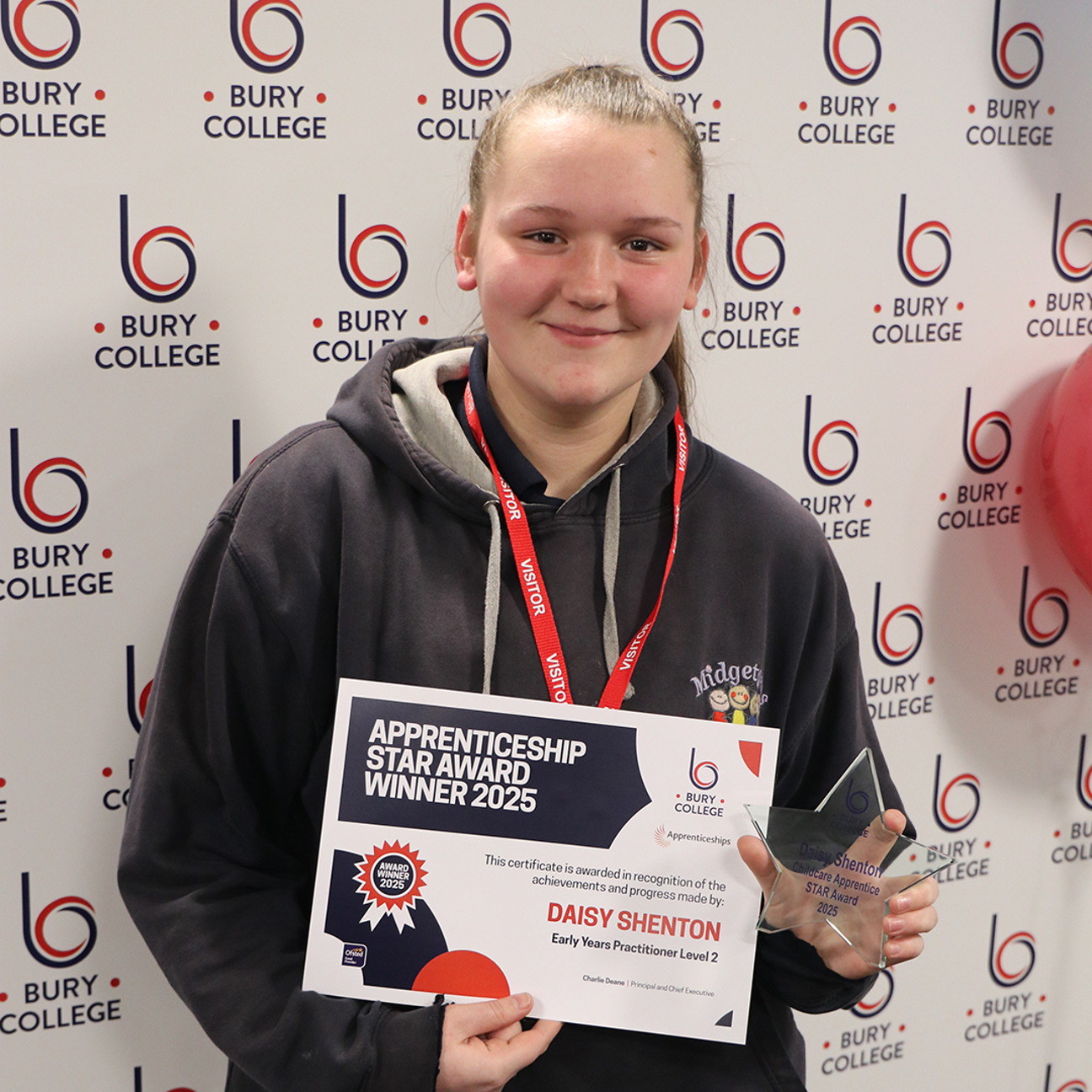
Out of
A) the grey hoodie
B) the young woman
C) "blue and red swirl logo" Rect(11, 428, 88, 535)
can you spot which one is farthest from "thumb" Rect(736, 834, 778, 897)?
"blue and red swirl logo" Rect(11, 428, 88, 535)

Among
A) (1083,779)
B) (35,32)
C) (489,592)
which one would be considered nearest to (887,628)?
(1083,779)

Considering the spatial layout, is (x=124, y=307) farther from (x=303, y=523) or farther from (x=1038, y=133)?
(x=1038, y=133)

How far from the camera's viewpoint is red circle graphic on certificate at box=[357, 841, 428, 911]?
1071 mm

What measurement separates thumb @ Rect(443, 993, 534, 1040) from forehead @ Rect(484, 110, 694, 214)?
2.39 ft

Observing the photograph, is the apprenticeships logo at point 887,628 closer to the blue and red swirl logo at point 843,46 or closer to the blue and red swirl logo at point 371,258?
the blue and red swirl logo at point 843,46

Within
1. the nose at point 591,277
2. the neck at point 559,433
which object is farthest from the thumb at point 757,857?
the nose at point 591,277

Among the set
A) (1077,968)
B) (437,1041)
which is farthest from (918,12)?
(1077,968)

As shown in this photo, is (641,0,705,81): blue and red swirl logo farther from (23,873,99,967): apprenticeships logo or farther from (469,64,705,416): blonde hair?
(23,873,99,967): apprenticeships logo

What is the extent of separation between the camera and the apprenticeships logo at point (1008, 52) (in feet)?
5.90

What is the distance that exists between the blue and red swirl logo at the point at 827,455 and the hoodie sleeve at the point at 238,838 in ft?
3.10

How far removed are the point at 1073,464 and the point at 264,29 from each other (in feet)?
4.27

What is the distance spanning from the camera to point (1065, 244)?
1.92 metres

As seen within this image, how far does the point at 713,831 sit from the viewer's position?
1107 mm

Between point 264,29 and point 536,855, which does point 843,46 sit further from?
point 536,855
